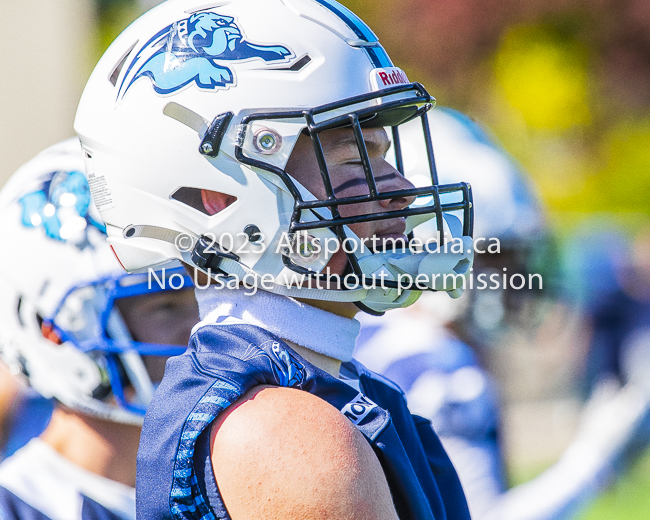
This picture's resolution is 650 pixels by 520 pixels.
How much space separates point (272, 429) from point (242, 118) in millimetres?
618

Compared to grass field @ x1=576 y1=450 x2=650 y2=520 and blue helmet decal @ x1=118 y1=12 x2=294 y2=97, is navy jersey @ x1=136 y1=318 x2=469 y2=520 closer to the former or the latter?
blue helmet decal @ x1=118 y1=12 x2=294 y2=97

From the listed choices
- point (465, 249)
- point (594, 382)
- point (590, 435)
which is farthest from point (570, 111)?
point (465, 249)

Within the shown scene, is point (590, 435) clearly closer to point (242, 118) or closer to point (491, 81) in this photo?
point (242, 118)

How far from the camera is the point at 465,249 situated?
150 cm

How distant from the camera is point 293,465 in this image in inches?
45.0

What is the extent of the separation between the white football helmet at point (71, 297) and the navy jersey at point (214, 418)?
954 mm

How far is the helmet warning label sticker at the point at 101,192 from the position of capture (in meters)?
1.61

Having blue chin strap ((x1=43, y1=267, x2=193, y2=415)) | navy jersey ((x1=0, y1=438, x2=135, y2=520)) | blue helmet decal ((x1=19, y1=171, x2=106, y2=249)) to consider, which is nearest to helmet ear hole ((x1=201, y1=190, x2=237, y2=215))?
blue chin strap ((x1=43, y1=267, x2=193, y2=415))

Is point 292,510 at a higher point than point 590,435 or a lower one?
higher

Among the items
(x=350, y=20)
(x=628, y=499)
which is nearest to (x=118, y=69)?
(x=350, y=20)

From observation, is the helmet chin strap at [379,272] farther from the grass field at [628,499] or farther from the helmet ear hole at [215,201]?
the grass field at [628,499]

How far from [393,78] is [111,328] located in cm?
123

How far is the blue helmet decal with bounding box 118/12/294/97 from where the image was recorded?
4.91 ft

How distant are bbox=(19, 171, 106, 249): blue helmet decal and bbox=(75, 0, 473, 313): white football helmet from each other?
2.64 feet
